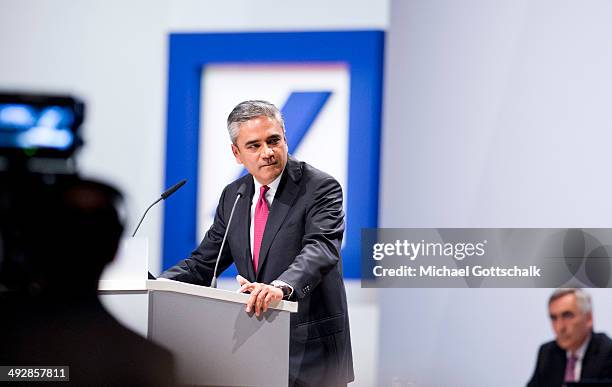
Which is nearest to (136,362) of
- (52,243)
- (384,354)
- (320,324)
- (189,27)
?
(52,243)

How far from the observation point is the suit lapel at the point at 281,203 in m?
3.06

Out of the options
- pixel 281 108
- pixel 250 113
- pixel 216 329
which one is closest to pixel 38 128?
pixel 281 108

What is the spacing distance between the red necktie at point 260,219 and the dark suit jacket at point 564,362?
1638 millimetres

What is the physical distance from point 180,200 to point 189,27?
0.96 metres

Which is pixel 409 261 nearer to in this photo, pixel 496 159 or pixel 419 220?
pixel 419 220

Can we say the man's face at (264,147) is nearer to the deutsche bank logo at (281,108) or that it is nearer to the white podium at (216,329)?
the white podium at (216,329)

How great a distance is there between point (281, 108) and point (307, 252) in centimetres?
178

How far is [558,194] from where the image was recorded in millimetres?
4336

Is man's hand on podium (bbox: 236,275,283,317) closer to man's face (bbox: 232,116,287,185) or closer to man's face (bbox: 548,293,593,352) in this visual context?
man's face (bbox: 232,116,287,185)

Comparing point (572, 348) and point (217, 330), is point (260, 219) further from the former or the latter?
point (572, 348)

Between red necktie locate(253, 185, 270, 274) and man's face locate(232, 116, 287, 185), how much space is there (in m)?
0.05

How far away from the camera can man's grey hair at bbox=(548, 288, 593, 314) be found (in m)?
4.22

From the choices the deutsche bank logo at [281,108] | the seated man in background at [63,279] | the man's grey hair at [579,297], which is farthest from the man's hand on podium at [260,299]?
the man's grey hair at [579,297]

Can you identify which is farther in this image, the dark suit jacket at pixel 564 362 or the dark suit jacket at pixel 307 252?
the dark suit jacket at pixel 564 362
